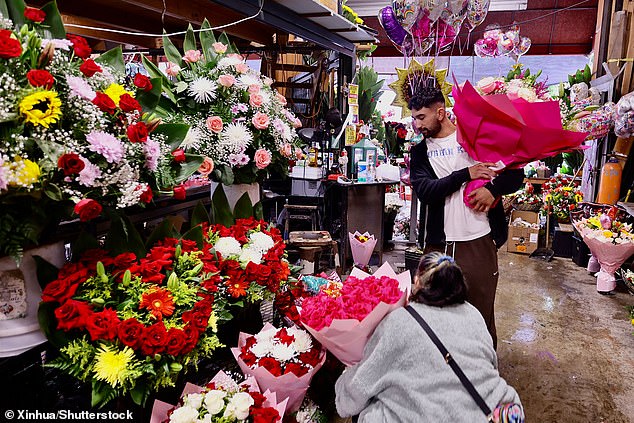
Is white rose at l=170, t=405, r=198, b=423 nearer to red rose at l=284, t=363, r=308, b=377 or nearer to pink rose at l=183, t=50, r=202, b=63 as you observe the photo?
red rose at l=284, t=363, r=308, b=377

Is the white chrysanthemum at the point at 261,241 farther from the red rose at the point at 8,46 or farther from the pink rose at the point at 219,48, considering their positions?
the red rose at the point at 8,46

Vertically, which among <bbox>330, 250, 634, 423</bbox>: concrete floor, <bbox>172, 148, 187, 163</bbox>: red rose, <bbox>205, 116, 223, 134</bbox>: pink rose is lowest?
<bbox>330, 250, 634, 423</bbox>: concrete floor

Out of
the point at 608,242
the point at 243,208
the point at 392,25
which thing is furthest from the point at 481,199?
the point at 608,242

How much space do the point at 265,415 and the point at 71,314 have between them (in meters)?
0.68

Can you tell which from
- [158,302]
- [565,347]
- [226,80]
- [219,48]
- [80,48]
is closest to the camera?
[80,48]

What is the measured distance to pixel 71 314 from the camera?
4.49 feet

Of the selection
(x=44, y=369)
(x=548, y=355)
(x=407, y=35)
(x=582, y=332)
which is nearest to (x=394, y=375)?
(x=44, y=369)

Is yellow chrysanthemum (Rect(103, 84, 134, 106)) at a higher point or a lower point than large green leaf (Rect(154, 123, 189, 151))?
higher

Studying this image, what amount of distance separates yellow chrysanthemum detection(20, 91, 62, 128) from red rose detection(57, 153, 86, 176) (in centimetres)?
11

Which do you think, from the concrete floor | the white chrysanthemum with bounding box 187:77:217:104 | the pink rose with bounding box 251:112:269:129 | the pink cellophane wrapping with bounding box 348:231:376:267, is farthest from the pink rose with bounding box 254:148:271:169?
the pink cellophane wrapping with bounding box 348:231:376:267

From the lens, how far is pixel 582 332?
3824mm

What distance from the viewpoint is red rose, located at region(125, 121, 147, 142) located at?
138 cm

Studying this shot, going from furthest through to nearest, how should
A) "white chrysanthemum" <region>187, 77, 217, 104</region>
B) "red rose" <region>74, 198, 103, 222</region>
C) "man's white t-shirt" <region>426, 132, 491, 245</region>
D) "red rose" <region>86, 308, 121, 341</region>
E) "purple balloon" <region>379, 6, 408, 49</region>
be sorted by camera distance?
"purple balloon" <region>379, 6, 408, 49</region> < "man's white t-shirt" <region>426, 132, 491, 245</region> < "white chrysanthemum" <region>187, 77, 217, 104</region> < "red rose" <region>86, 308, 121, 341</region> < "red rose" <region>74, 198, 103, 222</region>

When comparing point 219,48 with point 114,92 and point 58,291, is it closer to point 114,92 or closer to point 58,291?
point 114,92
